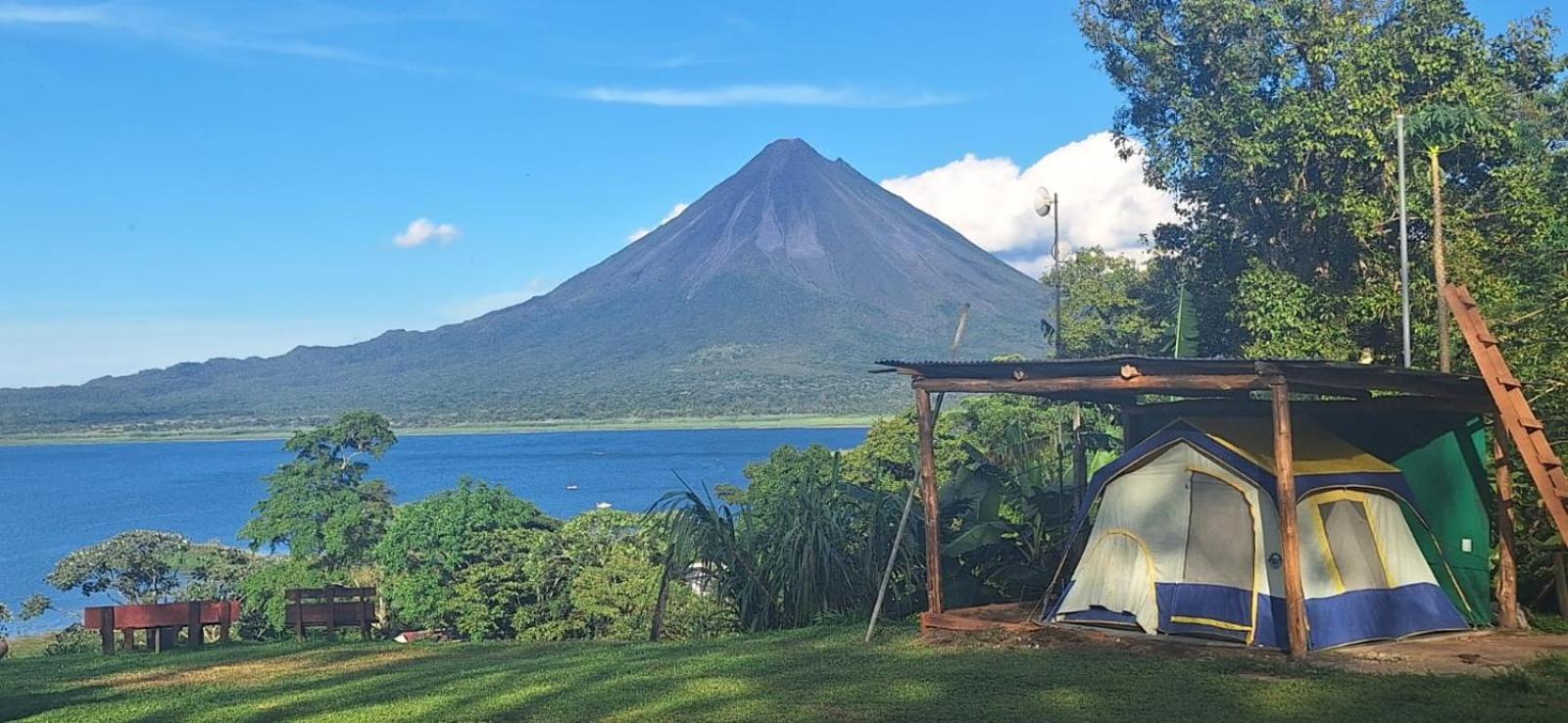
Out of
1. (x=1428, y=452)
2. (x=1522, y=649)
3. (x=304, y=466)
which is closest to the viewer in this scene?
(x=1522, y=649)

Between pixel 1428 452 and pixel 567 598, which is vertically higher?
pixel 1428 452

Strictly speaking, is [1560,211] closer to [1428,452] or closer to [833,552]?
[1428,452]

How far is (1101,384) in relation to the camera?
32.3 ft

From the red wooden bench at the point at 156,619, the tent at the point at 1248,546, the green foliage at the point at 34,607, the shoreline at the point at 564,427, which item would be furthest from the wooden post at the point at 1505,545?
the shoreline at the point at 564,427

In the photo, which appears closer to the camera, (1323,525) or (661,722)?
(661,722)

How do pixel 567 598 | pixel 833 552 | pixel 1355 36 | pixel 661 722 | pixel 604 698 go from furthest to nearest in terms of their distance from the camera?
pixel 567 598 → pixel 1355 36 → pixel 833 552 → pixel 604 698 → pixel 661 722

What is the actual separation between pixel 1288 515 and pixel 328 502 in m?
33.0

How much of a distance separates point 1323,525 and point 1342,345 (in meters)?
9.43

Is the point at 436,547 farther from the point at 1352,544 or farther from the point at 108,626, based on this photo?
the point at 1352,544

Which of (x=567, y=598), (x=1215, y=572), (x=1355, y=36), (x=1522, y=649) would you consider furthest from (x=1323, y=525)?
(x=567, y=598)

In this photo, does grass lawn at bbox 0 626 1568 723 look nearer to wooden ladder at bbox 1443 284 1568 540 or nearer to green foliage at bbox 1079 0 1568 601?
wooden ladder at bbox 1443 284 1568 540

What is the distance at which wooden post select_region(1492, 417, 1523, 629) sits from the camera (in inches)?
401

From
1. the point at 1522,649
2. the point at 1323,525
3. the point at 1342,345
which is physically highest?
the point at 1342,345

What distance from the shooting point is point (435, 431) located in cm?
16738
